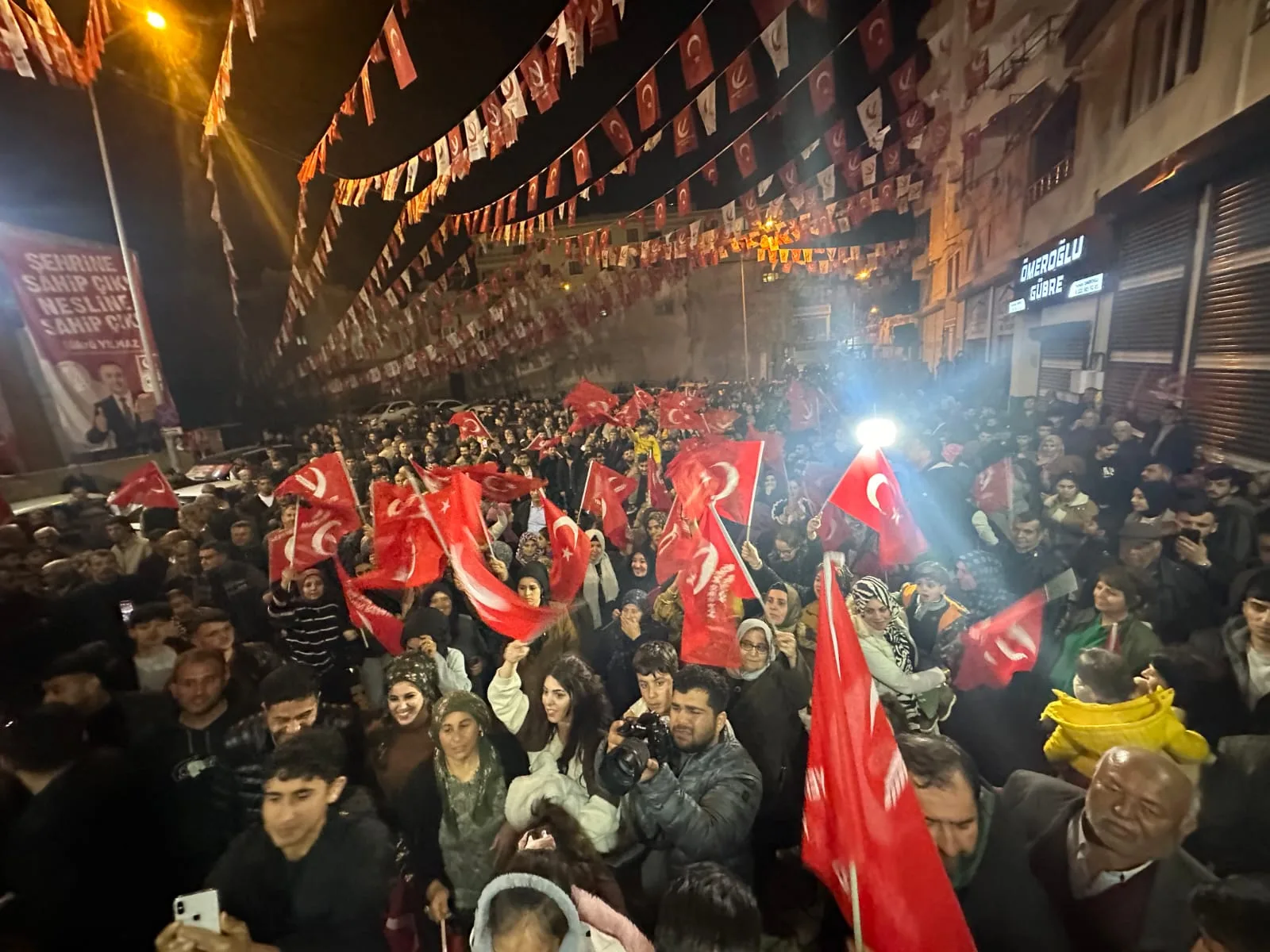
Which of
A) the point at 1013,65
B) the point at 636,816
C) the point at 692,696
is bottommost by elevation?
the point at 636,816

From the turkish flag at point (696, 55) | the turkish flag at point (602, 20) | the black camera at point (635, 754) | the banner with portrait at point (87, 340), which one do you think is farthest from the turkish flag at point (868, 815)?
the banner with portrait at point (87, 340)

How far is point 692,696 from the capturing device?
8.42ft

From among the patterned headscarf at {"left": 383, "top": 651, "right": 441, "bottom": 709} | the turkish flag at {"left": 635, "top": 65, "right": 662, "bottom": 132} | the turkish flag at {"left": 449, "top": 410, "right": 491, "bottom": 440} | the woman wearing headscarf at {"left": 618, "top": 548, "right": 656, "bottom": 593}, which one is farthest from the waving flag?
the turkish flag at {"left": 635, "top": 65, "right": 662, "bottom": 132}

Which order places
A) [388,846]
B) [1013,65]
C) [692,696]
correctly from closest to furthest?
[388,846], [692,696], [1013,65]

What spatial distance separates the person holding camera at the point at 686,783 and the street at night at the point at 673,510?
0.02 meters

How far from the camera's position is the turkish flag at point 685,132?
5.87 metres

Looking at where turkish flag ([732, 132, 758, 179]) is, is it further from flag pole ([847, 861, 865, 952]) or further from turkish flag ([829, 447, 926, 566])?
flag pole ([847, 861, 865, 952])

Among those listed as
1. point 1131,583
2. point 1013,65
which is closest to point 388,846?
point 1131,583

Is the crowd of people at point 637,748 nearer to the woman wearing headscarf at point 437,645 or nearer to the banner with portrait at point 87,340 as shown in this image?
the woman wearing headscarf at point 437,645

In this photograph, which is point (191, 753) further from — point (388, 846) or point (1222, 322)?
point (1222, 322)

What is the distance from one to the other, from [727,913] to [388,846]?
131cm

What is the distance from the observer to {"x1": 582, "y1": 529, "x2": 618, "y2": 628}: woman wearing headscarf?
15.6 feet

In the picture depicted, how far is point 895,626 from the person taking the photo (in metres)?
3.11

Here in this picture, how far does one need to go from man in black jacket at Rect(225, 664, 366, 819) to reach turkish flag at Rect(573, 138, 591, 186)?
18.1ft
